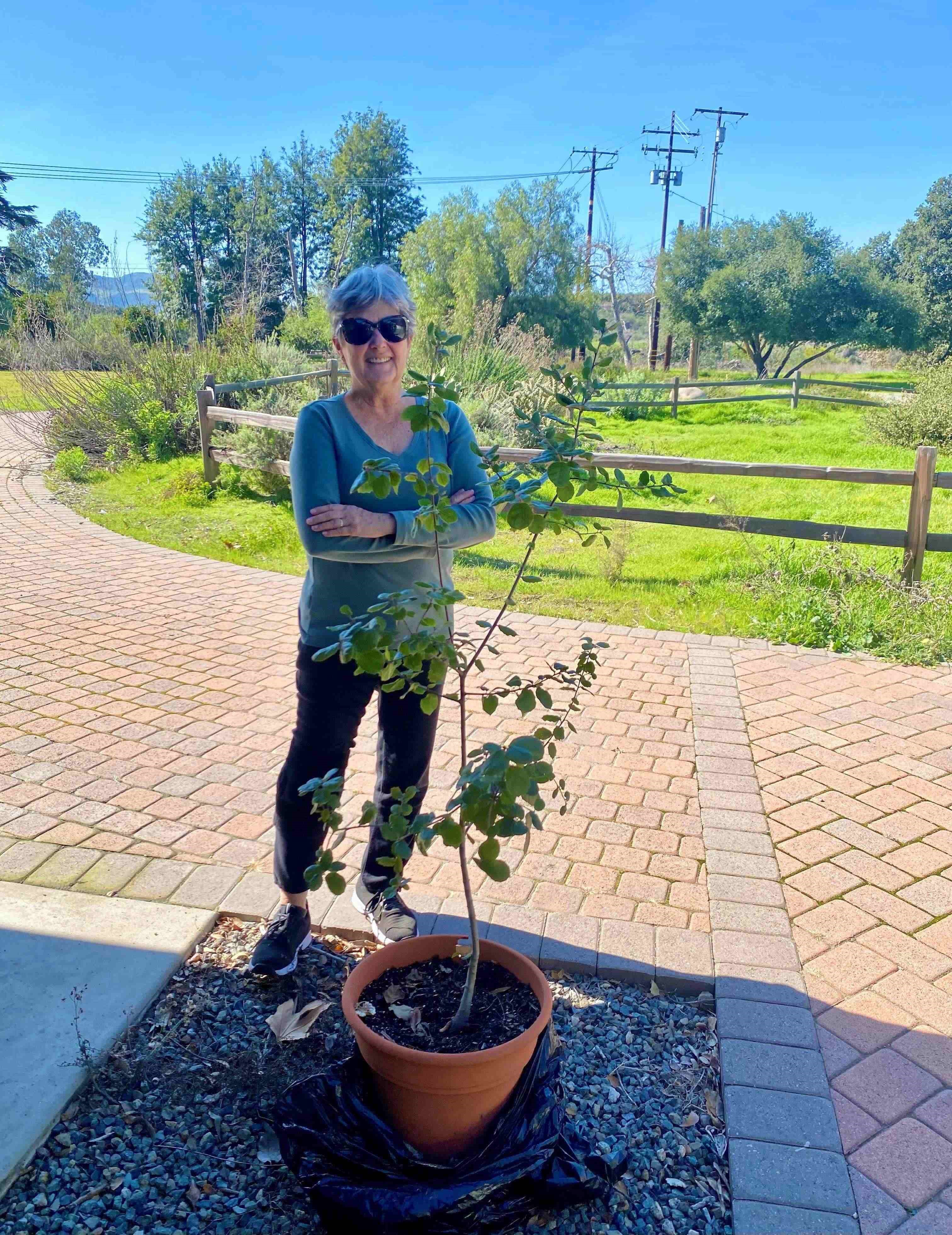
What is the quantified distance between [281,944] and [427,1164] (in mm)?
904

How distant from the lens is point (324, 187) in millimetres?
53125

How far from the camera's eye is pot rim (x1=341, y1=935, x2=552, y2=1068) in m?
1.77

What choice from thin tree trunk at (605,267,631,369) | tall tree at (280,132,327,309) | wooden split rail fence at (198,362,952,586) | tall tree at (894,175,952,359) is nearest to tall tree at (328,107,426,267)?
tall tree at (280,132,327,309)

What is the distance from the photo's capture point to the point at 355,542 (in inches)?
90.4

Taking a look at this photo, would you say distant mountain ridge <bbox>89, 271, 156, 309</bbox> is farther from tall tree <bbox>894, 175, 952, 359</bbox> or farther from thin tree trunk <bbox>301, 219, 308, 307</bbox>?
thin tree trunk <bbox>301, 219, 308, 307</bbox>

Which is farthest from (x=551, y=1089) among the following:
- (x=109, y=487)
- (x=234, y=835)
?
(x=109, y=487)

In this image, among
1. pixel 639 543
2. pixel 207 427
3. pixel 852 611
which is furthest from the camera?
pixel 207 427

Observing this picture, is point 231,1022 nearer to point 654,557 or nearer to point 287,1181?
point 287,1181

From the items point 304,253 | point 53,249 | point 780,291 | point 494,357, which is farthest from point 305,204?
point 494,357

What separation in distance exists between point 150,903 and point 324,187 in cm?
5728

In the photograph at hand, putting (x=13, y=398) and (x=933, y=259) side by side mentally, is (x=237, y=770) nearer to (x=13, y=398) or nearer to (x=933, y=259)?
(x=13, y=398)

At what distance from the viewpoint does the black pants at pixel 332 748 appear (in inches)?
95.1

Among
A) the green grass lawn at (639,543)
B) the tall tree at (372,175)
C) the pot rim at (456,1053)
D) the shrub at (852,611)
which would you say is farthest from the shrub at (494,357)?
the tall tree at (372,175)

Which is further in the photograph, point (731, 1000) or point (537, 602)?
point (537, 602)
